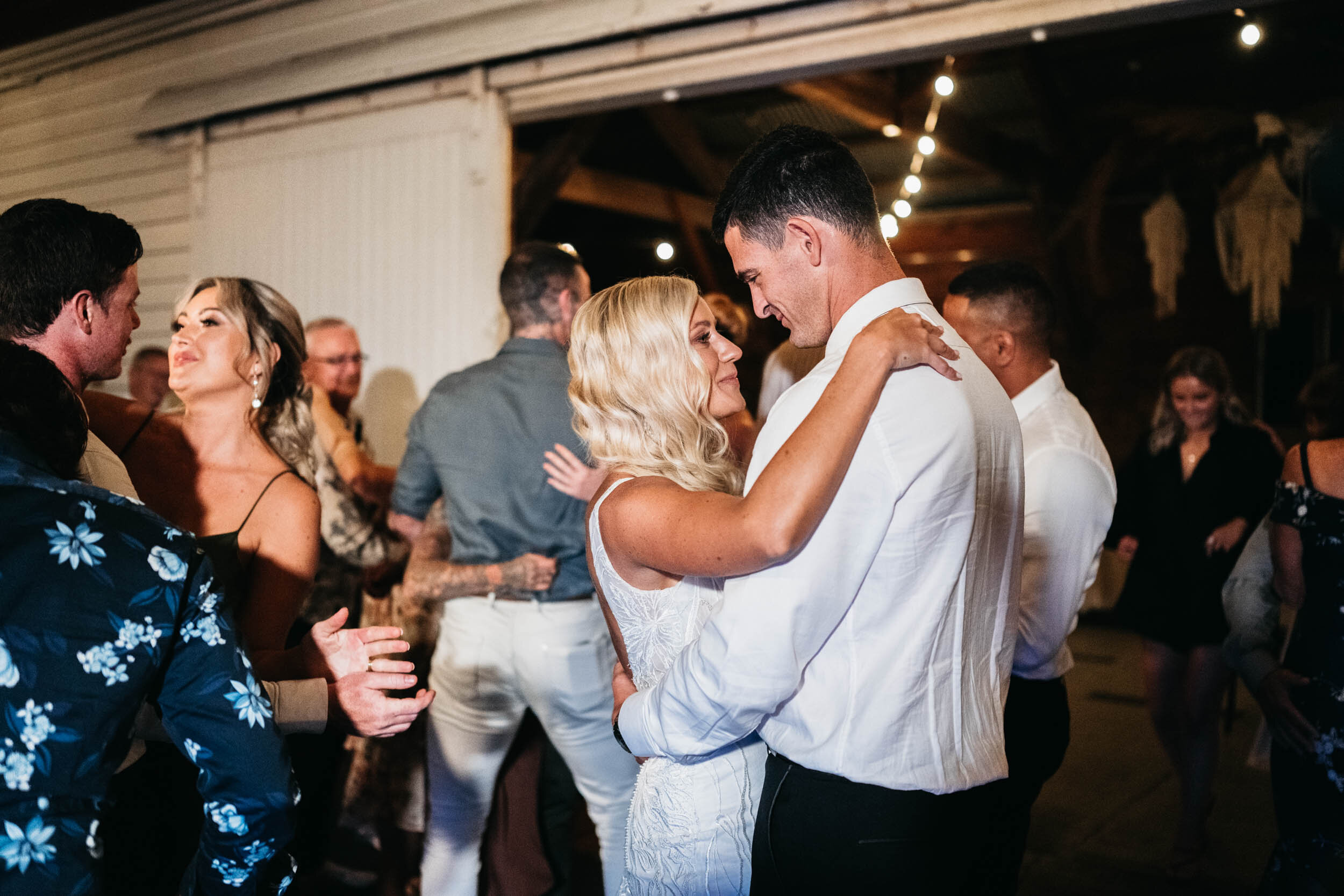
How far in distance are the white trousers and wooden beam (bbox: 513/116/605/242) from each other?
2438mm

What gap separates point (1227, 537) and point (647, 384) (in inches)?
130

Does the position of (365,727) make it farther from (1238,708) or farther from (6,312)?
(1238,708)

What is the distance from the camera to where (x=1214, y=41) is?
6492mm

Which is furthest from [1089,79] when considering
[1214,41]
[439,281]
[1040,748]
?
[1040,748]

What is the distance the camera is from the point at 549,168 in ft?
16.5

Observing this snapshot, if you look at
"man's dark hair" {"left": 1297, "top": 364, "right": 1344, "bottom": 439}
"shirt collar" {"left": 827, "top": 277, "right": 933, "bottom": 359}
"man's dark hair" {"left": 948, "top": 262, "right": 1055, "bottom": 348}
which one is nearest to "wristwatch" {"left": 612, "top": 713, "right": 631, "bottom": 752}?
"shirt collar" {"left": 827, "top": 277, "right": 933, "bottom": 359}

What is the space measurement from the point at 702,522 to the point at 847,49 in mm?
2561

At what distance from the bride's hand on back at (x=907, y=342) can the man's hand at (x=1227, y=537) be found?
3360 millimetres

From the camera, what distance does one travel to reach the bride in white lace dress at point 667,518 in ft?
5.62

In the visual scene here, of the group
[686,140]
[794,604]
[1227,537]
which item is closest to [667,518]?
[794,604]

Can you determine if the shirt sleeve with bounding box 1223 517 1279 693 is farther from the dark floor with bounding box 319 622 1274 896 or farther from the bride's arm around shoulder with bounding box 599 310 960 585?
the bride's arm around shoulder with bounding box 599 310 960 585

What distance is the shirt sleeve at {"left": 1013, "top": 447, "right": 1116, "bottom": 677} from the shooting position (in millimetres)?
2355

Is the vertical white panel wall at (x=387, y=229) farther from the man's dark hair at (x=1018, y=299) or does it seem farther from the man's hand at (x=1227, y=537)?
the man's hand at (x=1227, y=537)

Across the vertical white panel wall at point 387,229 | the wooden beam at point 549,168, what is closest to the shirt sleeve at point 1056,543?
the vertical white panel wall at point 387,229
